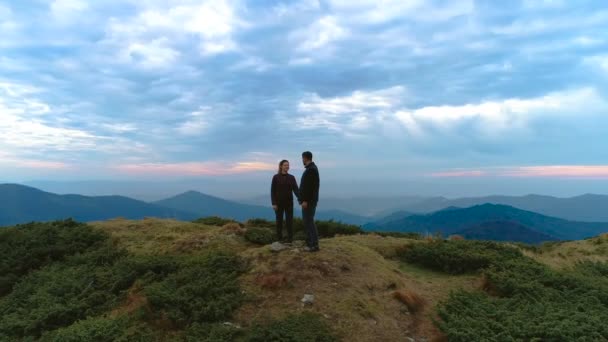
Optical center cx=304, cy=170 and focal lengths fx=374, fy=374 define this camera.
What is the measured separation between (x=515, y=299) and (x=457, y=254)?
327 centimetres

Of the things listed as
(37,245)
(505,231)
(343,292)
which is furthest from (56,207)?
(343,292)

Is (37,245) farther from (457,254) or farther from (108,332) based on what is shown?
(457,254)

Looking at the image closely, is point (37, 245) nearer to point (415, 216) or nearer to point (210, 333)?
point (210, 333)

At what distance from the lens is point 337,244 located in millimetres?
12375

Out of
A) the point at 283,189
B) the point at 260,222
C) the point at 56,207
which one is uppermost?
the point at 283,189

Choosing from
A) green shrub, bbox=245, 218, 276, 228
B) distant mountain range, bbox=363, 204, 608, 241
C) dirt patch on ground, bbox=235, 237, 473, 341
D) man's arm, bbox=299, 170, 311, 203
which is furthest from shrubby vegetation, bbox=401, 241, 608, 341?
distant mountain range, bbox=363, 204, 608, 241

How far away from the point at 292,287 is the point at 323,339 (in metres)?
2.07

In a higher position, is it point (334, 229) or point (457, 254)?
point (334, 229)

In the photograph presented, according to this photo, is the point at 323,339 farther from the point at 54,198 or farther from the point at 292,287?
the point at 54,198

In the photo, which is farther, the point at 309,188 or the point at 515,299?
the point at 309,188

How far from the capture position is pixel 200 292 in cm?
927

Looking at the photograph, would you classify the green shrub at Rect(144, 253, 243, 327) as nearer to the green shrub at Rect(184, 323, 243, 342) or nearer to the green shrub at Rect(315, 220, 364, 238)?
the green shrub at Rect(184, 323, 243, 342)

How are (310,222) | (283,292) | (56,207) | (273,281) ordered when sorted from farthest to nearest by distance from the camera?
(56,207)
(310,222)
(273,281)
(283,292)

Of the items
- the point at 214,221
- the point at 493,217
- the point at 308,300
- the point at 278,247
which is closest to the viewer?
the point at 308,300
